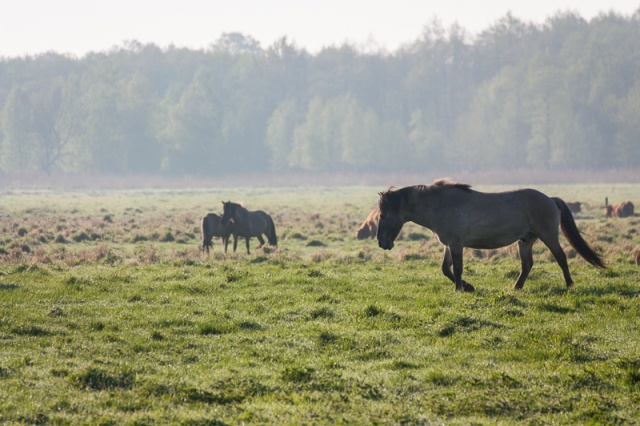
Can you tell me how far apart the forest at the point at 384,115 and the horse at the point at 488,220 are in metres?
90.0

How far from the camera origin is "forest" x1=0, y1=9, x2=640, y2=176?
10744cm

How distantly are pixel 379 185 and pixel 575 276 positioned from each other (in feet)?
252

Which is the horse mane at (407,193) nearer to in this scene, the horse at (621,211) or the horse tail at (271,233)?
the horse tail at (271,233)

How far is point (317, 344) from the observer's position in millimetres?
11289

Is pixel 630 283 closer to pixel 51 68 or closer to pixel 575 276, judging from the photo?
pixel 575 276

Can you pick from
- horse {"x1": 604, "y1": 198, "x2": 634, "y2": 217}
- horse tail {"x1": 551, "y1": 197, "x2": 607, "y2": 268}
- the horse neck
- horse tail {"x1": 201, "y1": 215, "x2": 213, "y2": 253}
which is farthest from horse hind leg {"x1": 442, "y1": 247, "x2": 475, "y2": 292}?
horse {"x1": 604, "y1": 198, "x2": 634, "y2": 217}

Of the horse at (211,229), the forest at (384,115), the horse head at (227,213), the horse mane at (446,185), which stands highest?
the forest at (384,115)

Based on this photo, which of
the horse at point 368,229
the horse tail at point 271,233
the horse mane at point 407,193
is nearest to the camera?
the horse mane at point 407,193

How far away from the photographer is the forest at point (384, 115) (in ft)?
352

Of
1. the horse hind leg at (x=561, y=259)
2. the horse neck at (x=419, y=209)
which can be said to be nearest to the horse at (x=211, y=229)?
the horse neck at (x=419, y=209)

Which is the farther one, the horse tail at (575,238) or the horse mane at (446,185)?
the horse mane at (446,185)

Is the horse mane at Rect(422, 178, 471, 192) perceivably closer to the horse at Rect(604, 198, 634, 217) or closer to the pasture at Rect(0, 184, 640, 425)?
the pasture at Rect(0, 184, 640, 425)

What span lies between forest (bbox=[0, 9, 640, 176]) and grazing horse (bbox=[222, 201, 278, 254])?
8102cm

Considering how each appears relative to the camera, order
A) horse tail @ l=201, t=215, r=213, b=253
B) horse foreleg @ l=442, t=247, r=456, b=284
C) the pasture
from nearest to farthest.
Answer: the pasture, horse foreleg @ l=442, t=247, r=456, b=284, horse tail @ l=201, t=215, r=213, b=253
